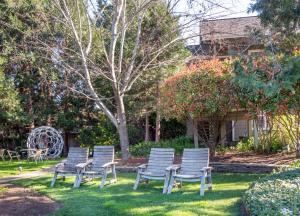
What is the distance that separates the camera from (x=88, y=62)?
15.1 m

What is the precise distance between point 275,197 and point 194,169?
3377mm

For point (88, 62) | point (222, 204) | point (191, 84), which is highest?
point (88, 62)

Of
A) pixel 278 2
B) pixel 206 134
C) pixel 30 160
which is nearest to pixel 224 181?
pixel 206 134

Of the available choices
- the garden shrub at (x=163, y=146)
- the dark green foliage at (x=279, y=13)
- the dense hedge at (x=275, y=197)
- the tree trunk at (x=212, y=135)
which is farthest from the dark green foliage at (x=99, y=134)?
the dense hedge at (x=275, y=197)

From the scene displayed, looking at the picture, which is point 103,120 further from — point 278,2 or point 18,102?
point 278,2

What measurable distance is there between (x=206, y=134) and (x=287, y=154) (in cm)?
297

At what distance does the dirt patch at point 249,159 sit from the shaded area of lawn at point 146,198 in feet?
4.46

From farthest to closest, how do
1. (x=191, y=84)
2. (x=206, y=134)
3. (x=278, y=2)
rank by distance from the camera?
(x=206, y=134), (x=191, y=84), (x=278, y=2)

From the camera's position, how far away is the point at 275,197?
253 inches

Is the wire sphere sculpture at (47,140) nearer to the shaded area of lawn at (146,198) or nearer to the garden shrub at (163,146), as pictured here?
the garden shrub at (163,146)

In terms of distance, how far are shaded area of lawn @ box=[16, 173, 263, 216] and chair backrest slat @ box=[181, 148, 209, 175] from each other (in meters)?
0.47

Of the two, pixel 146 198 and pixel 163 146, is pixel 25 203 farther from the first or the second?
pixel 163 146

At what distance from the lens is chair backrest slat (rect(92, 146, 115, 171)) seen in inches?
440

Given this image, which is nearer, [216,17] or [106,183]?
[106,183]
